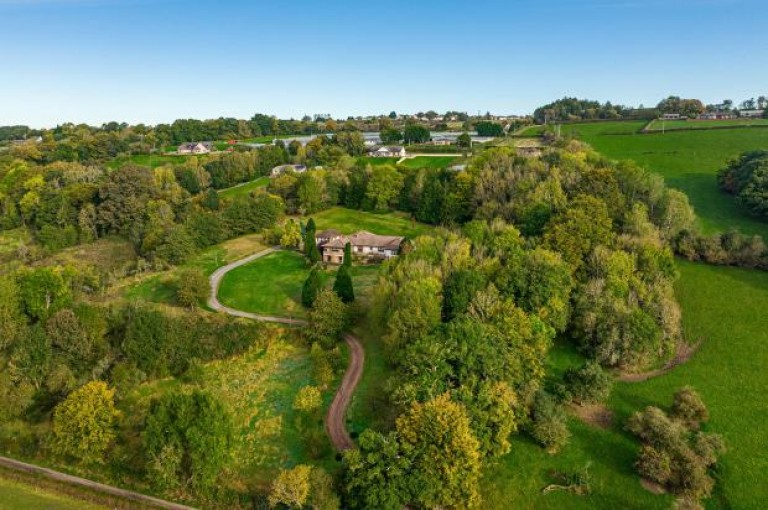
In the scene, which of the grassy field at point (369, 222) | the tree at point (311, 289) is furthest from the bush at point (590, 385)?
the grassy field at point (369, 222)

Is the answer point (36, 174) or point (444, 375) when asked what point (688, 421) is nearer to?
point (444, 375)

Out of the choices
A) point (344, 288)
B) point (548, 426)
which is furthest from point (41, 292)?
point (548, 426)

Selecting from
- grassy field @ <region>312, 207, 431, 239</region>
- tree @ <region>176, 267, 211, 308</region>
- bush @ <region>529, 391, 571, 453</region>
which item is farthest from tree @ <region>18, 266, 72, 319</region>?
bush @ <region>529, 391, 571, 453</region>

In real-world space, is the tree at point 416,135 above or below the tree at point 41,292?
above

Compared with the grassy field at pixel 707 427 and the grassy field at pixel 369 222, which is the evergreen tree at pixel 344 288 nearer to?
the grassy field at pixel 707 427

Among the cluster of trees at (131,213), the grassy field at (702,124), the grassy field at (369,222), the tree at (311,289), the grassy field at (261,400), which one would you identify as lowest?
the grassy field at (261,400)

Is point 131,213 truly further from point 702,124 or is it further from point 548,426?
point 702,124
